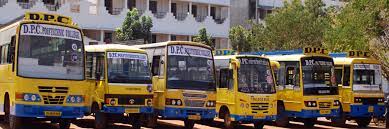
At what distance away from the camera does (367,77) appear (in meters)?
20.4

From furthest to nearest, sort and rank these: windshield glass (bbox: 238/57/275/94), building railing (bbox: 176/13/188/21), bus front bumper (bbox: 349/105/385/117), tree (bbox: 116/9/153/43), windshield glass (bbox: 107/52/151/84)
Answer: building railing (bbox: 176/13/188/21) < tree (bbox: 116/9/153/43) < bus front bumper (bbox: 349/105/385/117) < windshield glass (bbox: 238/57/275/94) < windshield glass (bbox: 107/52/151/84)

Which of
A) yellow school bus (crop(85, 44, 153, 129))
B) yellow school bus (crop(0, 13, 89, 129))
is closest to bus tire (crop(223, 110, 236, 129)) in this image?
yellow school bus (crop(85, 44, 153, 129))

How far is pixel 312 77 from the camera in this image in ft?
62.7

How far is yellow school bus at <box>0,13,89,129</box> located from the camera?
14.2 meters

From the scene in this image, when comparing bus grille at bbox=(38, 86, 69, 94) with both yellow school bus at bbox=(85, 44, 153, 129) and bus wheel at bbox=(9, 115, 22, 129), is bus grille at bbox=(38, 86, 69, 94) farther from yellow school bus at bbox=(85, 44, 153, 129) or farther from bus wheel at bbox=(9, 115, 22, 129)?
yellow school bus at bbox=(85, 44, 153, 129)

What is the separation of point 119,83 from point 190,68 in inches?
95.2

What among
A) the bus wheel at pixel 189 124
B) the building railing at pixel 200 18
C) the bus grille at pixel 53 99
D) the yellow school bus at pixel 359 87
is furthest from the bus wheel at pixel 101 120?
the building railing at pixel 200 18

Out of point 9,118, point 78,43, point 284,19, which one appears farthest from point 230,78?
point 284,19

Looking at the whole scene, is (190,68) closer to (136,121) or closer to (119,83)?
(136,121)

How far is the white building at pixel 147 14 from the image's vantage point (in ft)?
117

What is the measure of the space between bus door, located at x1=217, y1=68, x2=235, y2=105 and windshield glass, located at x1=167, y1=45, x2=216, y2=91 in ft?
2.57

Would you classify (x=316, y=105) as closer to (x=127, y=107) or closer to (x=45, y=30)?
(x=127, y=107)

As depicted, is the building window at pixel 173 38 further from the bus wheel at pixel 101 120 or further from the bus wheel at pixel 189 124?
the bus wheel at pixel 101 120

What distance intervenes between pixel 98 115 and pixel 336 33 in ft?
41.9
